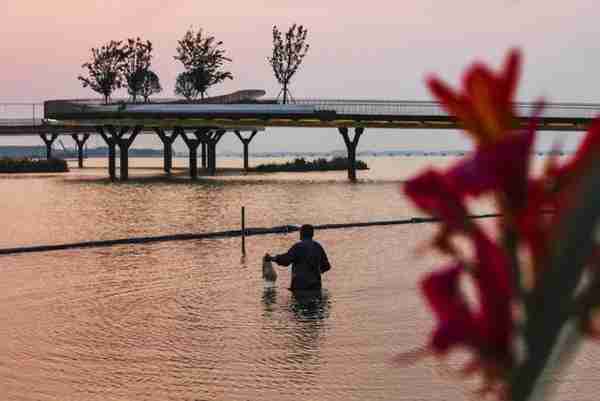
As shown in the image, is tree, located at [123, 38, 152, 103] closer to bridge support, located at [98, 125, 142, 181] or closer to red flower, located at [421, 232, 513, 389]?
bridge support, located at [98, 125, 142, 181]

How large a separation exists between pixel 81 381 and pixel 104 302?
6.18 meters

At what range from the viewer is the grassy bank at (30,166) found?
10800cm

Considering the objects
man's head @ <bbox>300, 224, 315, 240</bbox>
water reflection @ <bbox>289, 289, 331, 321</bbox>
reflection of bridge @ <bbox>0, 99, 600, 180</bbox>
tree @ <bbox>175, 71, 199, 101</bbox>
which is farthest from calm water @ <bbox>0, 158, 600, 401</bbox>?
tree @ <bbox>175, 71, 199, 101</bbox>

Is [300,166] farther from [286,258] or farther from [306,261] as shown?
[286,258]

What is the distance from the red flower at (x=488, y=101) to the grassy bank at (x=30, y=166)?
110457 mm

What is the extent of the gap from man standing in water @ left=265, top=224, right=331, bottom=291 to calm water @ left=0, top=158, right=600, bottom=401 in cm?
37

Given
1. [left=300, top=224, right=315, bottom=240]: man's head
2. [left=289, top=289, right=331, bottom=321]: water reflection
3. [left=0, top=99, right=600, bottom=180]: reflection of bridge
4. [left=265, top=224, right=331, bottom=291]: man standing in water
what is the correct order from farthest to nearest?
[left=0, top=99, right=600, bottom=180]: reflection of bridge, [left=265, top=224, right=331, bottom=291]: man standing in water, [left=300, top=224, right=315, bottom=240]: man's head, [left=289, top=289, right=331, bottom=321]: water reflection

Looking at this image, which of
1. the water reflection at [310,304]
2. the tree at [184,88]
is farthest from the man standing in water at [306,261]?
the tree at [184,88]

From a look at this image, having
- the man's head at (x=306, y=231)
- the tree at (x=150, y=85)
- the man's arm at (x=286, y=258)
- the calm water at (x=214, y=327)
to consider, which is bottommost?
the calm water at (x=214, y=327)

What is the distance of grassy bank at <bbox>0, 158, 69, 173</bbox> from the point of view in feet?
354

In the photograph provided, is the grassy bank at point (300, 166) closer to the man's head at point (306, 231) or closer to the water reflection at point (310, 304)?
the water reflection at point (310, 304)

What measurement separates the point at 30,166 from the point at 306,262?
96.8m

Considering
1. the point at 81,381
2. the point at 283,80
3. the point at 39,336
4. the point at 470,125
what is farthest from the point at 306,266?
the point at 283,80

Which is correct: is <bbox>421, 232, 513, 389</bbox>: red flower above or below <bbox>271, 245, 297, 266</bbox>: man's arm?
above
